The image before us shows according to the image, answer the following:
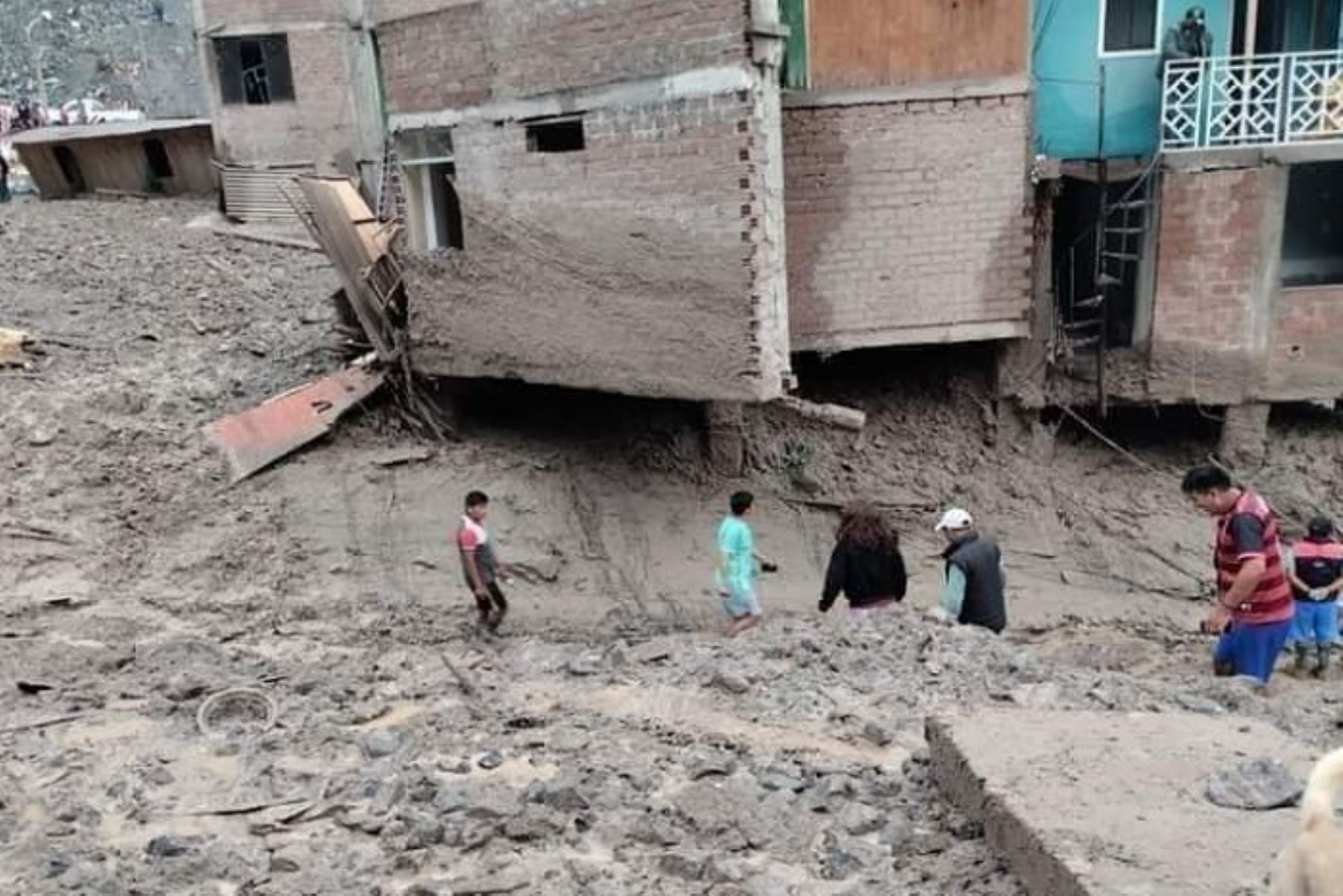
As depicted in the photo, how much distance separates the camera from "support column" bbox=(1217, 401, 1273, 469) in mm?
11328

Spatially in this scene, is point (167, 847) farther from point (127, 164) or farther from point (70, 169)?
point (70, 169)

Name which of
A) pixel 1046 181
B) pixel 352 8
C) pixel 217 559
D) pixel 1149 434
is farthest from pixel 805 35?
pixel 352 8

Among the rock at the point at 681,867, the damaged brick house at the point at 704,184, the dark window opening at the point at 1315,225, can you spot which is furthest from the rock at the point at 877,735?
the dark window opening at the point at 1315,225

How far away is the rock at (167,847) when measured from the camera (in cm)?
449

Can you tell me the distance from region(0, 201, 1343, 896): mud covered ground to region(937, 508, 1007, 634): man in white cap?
0.28 meters

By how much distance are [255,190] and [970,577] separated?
754 inches

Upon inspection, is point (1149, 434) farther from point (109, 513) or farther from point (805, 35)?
point (109, 513)

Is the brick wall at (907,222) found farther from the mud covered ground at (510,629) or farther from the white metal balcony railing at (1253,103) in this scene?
the white metal balcony railing at (1253,103)

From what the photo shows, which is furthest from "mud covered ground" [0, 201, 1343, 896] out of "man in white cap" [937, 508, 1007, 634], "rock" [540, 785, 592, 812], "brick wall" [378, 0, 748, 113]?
"brick wall" [378, 0, 748, 113]

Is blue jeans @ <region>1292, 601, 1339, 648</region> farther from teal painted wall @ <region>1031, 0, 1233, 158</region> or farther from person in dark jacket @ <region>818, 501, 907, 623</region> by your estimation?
teal painted wall @ <region>1031, 0, 1233, 158</region>

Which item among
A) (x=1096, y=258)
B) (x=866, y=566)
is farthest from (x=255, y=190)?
(x=866, y=566)

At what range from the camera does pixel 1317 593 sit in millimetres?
7414

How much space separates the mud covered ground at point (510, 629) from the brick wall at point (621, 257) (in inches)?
55.0

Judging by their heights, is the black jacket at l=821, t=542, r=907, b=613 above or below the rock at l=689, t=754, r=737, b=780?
below
